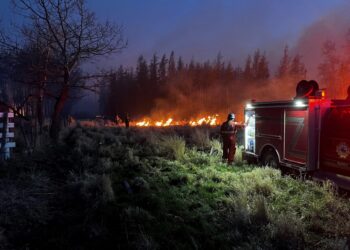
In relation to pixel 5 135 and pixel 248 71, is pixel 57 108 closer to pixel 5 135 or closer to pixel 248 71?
pixel 5 135

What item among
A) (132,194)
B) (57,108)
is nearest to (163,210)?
(132,194)

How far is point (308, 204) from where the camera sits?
6.86m

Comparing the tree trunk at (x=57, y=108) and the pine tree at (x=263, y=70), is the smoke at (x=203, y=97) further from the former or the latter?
the tree trunk at (x=57, y=108)

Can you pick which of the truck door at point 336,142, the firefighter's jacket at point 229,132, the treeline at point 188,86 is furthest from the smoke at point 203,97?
the truck door at point 336,142

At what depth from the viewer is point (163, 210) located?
6.35 m

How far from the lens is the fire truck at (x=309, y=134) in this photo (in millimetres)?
7742

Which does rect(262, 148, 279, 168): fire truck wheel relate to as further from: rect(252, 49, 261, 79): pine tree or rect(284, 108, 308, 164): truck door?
rect(252, 49, 261, 79): pine tree

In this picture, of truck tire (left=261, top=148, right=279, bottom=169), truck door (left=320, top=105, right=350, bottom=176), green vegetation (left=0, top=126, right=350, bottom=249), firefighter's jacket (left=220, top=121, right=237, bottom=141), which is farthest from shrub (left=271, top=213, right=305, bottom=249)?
firefighter's jacket (left=220, top=121, right=237, bottom=141)

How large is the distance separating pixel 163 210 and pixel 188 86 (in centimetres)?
6695

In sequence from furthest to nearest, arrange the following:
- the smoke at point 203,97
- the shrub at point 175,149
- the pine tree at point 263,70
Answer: the pine tree at point 263,70, the smoke at point 203,97, the shrub at point 175,149

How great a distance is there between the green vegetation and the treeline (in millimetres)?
52191

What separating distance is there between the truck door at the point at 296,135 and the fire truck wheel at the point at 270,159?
0.73 meters

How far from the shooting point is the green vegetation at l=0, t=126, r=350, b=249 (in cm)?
512

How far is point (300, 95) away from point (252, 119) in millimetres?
2693
